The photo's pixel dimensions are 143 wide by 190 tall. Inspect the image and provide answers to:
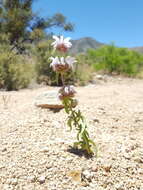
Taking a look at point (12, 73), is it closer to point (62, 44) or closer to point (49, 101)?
point (49, 101)

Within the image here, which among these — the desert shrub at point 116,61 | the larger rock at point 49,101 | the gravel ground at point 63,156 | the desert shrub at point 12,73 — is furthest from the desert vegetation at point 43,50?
the gravel ground at point 63,156

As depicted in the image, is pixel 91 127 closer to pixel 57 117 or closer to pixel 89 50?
pixel 57 117

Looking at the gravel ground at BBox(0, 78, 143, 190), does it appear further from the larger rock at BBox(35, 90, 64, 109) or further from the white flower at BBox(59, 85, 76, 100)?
the white flower at BBox(59, 85, 76, 100)

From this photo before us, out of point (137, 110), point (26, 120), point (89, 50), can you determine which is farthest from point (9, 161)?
point (89, 50)

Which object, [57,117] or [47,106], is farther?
[47,106]

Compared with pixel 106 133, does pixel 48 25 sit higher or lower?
higher
